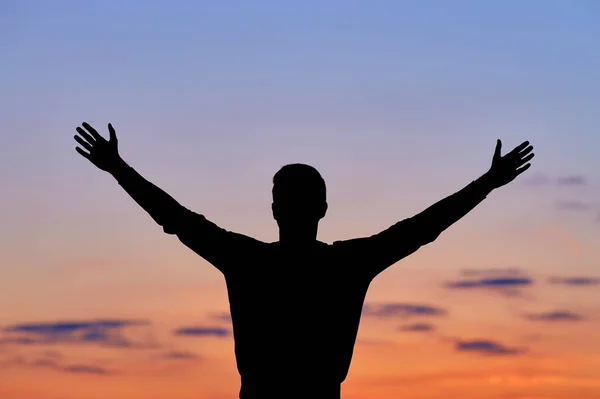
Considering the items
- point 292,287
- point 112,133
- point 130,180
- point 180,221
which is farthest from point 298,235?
point 112,133

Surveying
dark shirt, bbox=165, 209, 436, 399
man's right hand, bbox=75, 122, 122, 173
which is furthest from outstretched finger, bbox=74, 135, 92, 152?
dark shirt, bbox=165, 209, 436, 399

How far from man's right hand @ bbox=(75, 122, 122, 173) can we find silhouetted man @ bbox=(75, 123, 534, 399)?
0.15m

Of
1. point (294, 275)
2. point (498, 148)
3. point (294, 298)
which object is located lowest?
point (294, 298)

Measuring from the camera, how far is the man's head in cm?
525

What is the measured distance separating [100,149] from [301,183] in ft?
5.39

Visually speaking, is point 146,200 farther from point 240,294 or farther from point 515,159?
point 515,159

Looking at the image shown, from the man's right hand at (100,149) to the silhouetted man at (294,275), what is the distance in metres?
0.15

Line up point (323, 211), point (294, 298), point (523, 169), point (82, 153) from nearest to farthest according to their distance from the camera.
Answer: point (294, 298) < point (323, 211) < point (82, 153) < point (523, 169)

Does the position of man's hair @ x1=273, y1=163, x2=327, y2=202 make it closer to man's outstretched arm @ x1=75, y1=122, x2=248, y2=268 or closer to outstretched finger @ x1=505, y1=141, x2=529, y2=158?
man's outstretched arm @ x1=75, y1=122, x2=248, y2=268

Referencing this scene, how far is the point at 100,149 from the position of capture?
19.2 ft

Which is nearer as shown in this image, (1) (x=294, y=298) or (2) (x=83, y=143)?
(1) (x=294, y=298)

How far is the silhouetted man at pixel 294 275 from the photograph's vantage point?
516 cm

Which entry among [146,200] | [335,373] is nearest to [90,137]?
[146,200]

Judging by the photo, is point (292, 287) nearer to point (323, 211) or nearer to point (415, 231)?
point (323, 211)
